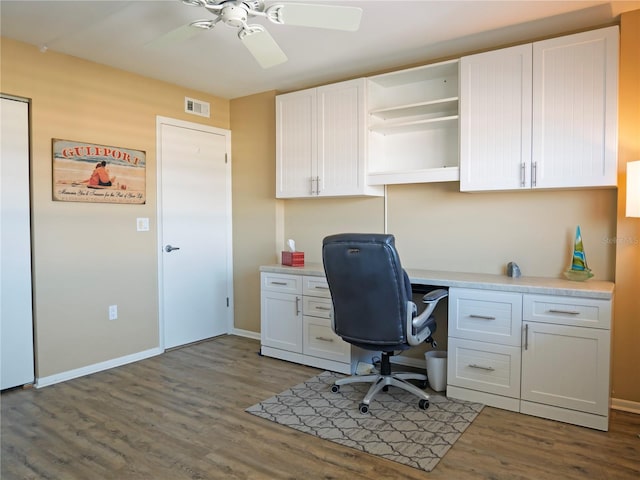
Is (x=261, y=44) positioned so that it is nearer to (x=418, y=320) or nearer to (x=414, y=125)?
(x=414, y=125)

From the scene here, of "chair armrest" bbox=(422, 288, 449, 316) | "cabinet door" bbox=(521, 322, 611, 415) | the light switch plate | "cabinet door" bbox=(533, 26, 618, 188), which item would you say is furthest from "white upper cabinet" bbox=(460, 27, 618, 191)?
the light switch plate

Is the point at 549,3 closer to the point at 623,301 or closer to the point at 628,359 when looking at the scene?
the point at 623,301

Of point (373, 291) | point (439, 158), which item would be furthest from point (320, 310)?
point (439, 158)

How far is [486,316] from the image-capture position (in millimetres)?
2852

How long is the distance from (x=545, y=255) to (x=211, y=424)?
8.41 feet

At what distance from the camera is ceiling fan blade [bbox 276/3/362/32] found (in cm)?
212

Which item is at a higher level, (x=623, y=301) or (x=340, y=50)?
(x=340, y=50)

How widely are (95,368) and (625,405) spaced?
3.93 meters

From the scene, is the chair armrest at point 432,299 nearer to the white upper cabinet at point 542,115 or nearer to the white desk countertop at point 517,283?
the white desk countertop at point 517,283

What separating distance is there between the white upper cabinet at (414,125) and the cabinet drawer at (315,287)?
0.93 metres

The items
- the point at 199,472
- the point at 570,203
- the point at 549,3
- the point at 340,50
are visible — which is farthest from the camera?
the point at 340,50

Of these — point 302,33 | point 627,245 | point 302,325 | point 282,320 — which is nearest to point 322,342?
point 302,325

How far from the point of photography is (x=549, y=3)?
8.68 feet

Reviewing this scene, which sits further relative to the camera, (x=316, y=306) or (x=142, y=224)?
(x=142, y=224)
